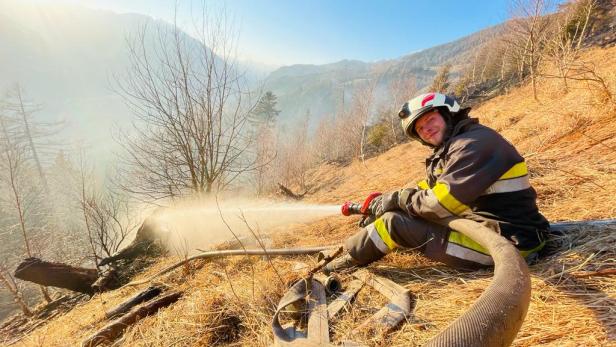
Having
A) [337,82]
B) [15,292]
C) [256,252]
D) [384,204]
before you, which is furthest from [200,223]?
[337,82]

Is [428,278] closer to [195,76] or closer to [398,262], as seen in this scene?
[398,262]

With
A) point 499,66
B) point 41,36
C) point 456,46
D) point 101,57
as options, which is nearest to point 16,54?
point 41,36

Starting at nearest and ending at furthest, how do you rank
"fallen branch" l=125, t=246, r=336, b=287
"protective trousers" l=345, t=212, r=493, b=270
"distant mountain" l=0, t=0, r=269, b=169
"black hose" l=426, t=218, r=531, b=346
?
1. "black hose" l=426, t=218, r=531, b=346
2. "protective trousers" l=345, t=212, r=493, b=270
3. "fallen branch" l=125, t=246, r=336, b=287
4. "distant mountain" l=0, t=0, r=269, b=169

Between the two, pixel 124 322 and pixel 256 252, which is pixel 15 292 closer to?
pixel 124 322

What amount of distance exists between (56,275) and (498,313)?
769 centimetres

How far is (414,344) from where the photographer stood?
1.72 metres

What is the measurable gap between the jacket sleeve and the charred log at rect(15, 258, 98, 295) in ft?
23.7

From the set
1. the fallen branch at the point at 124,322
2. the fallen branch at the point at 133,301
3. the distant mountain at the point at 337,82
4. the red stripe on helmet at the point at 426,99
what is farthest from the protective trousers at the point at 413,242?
the distant mountain at the point at 337,82

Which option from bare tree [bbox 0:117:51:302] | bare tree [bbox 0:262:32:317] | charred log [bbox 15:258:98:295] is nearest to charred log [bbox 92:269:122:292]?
charred log [bbox 15:258:98:295]

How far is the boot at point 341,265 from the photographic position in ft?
9.19

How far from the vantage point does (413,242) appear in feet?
8.48

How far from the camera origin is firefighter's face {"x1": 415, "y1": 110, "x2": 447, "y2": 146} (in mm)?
2678

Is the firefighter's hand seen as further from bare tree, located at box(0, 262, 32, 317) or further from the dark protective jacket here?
bare tree, located at box(0, 262, 32, 317)

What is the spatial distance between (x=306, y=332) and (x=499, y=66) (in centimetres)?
4129
